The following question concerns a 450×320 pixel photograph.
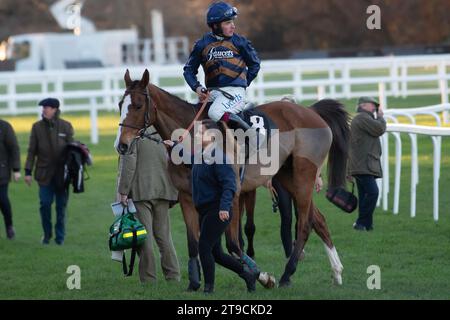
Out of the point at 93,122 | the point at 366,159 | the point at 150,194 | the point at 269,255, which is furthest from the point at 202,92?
the point at 93,122

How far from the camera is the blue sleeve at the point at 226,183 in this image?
802 cm

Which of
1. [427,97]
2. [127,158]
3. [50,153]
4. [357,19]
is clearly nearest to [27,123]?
[427,97]

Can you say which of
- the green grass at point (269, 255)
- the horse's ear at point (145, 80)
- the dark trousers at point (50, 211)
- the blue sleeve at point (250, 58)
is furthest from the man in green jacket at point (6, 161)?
the horse's ear at point (145, 80)

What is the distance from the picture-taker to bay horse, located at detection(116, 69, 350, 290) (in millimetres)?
8781

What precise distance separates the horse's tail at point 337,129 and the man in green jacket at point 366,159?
7.02 feet

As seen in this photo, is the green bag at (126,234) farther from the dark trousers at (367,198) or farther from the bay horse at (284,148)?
the dark trousers at (367,198)

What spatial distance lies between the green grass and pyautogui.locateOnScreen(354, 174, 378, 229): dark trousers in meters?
0.21

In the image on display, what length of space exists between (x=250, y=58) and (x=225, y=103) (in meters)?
0.59

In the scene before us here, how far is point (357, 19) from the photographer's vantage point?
55344mm

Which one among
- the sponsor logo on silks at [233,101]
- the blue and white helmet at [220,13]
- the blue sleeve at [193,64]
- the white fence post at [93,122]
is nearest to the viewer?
the sponsor logo on silks at [233,101]

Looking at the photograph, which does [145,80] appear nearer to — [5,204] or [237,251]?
[237,251]

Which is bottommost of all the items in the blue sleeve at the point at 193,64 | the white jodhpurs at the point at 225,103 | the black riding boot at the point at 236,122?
the black riding boot at the point at 236,122

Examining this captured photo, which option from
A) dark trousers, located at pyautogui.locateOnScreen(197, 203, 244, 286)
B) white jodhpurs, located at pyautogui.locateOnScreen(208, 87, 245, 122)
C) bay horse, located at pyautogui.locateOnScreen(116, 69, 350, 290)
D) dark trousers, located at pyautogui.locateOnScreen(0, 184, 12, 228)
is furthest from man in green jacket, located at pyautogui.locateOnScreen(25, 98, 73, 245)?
dark trousers, located at pyautogui.locateOnScreen(197, 203, 244, 286)

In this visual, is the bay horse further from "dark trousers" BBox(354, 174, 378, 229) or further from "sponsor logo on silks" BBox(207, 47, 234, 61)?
"dark trousers" BBox(354, 174, 378, 229)
